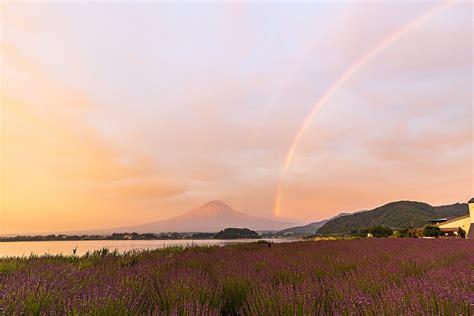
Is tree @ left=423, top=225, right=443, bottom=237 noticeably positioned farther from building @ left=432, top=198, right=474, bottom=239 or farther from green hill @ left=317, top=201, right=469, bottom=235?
green hill @ left=317, top=201, right=469, bottom=235

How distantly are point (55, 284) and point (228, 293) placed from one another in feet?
6.43

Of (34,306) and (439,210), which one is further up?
(439,210)

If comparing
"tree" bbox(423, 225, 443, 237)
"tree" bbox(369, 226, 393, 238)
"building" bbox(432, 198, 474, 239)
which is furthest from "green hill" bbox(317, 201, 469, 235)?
"tree" bbox(369, 226, 393, 238)

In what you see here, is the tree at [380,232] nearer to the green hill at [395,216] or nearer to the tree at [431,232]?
the tree at [431,232]

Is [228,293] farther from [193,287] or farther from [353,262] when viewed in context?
[353,262]

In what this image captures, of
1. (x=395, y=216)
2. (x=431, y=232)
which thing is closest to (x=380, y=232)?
(x=431, y=232)

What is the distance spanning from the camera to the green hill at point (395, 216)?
300 ft

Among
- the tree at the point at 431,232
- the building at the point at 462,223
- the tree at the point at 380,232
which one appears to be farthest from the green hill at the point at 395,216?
the tree at the point at 380,232

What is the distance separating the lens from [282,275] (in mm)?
4926

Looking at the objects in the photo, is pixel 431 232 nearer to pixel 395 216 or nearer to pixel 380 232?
pixel 380 232

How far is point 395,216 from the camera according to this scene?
9844 centimetres

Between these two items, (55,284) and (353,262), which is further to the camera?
(353,262)

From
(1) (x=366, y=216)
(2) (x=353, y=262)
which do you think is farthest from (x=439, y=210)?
(2) (x=353, y=262)

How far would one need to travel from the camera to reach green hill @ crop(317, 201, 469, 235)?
9156 centimetres
